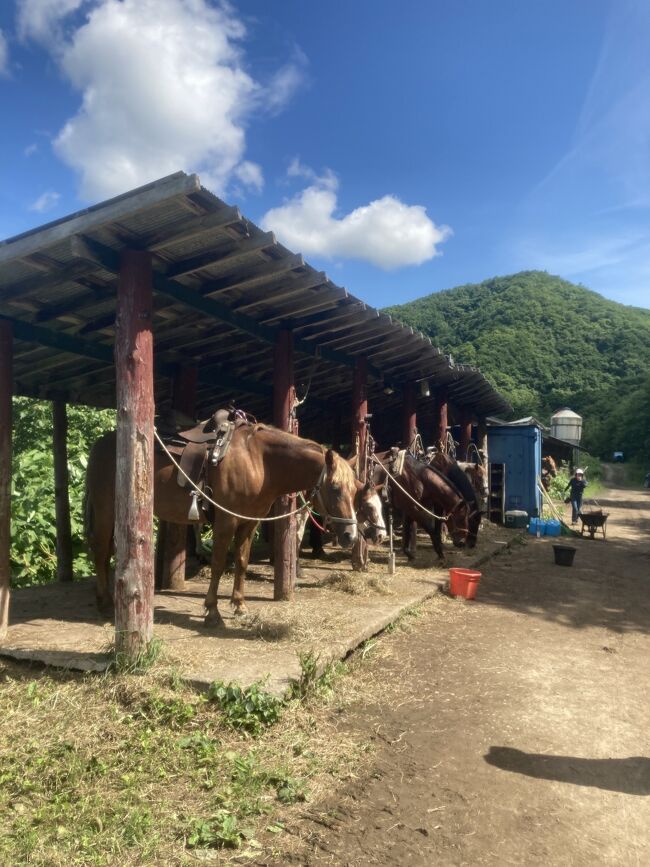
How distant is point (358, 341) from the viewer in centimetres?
792

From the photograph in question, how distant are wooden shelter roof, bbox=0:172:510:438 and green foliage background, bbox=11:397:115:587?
6.08 feet

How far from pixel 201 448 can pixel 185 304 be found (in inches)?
57.2

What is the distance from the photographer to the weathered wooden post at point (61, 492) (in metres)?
8.14

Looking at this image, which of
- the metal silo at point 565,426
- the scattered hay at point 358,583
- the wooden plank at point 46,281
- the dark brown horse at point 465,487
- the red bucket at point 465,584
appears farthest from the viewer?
the metal silo at point 565,426

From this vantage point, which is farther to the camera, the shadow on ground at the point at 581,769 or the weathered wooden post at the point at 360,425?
the weathered wooden post at the point at 360,425

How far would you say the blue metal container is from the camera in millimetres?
16547

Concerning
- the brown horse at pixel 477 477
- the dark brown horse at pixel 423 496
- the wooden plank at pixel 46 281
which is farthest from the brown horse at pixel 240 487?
the brown horse at pixel 477 477

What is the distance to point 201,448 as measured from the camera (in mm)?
5781

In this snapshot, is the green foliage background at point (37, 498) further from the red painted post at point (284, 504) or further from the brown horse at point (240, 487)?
the red painted post at point (284, 504)

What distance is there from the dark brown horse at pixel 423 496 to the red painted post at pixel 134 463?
6.00 m

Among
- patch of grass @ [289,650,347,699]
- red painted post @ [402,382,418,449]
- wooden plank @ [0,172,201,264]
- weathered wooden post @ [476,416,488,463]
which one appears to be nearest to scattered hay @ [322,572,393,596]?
patch of grass @ [289,650,347,699]

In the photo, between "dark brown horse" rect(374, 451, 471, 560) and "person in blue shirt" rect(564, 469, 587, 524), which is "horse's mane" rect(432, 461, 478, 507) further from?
"person in blue shirt" rect(564, 469, 587, 524)

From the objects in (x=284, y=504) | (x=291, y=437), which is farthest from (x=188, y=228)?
(x=284, y=504)

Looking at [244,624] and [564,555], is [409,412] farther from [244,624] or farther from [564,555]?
[244,624]
